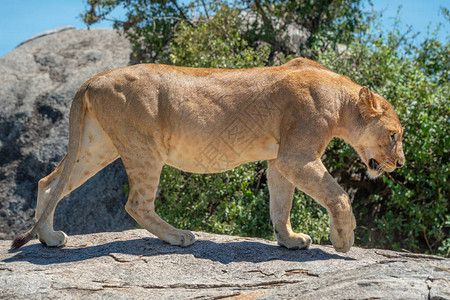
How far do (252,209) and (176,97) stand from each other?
10.8ft

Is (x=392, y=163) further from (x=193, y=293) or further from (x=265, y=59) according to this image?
(x=265, y=59)

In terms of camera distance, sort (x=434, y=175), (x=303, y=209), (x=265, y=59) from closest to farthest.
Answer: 1. (x=303, y=209)
2. (x=434, y=175)
3. (x=265, y=59)

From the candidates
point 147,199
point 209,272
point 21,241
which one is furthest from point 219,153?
point 21,241

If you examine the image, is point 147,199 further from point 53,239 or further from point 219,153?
point 53,239

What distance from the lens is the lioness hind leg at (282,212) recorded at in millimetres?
5074

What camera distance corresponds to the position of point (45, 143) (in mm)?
9141

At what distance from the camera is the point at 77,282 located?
13.4 ft

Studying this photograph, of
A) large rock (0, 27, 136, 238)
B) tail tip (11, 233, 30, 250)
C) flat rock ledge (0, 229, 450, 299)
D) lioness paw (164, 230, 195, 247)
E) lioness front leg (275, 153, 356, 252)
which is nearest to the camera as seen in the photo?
flat rock ledge (0, 229, 450, 299)

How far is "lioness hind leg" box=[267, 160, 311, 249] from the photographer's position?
5074mm

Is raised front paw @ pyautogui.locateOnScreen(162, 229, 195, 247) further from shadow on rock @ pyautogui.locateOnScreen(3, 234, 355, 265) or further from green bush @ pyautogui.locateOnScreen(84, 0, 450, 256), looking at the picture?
green bush @ pyautogui.locateOnScreen(84, 0, 450, 256)

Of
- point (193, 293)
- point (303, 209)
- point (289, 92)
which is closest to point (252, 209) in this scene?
point (303, 209)

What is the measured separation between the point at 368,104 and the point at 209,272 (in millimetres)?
2098

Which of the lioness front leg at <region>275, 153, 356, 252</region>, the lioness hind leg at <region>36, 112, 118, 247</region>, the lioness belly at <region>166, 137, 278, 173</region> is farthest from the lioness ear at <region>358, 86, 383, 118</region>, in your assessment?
the lioness hind leg at <region>36, 112, 118, 247</region>

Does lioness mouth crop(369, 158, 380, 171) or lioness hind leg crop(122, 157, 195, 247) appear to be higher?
lioness mouth crop(369, 158, 380, 171)
